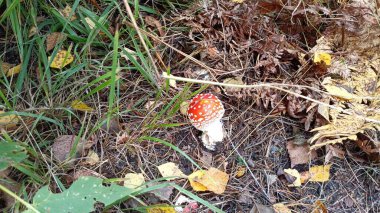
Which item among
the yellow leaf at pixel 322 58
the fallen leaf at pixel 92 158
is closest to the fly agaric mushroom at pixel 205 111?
the fallen leaf at pixel 92 158

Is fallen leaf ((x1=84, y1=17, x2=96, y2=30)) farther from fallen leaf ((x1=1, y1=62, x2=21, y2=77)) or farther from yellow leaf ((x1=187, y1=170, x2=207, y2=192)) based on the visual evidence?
yellow leaf ((x1=187, y1=170, x2=207, y2=192))

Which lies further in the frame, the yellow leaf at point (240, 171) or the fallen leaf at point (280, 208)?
the yellow leaf at point (240, 171)

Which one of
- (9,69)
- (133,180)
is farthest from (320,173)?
(9,69)

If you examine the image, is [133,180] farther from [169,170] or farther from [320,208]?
[320,208]

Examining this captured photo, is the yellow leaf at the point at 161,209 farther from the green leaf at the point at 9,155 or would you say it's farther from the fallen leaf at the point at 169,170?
the green leaf at the point at 9,155

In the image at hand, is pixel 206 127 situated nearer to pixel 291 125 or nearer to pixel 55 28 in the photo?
pixel 291 125

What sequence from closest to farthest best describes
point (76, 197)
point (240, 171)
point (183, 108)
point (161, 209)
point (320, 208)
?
point (76, 197), point (161, 209), point (320, 208), point (240, 171), point (183, 108)
